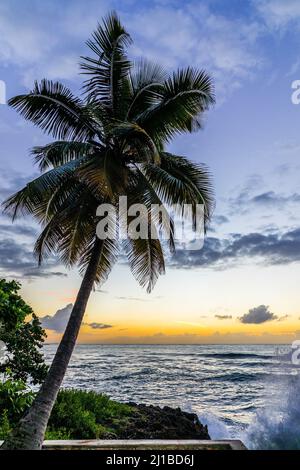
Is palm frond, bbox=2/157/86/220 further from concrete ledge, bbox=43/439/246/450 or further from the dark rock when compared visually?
the dark rock

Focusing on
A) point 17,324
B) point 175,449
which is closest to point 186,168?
point 17,324

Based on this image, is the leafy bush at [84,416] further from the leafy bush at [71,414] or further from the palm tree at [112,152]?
the palm tree at [112,152]

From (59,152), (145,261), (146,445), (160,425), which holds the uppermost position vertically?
(59,152)

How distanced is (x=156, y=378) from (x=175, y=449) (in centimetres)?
2956

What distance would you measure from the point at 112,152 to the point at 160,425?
9520mm

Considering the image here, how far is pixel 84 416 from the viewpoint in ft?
37.0

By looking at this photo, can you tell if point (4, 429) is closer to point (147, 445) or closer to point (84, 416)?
point (84, 416)

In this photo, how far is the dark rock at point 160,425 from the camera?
12.1 meters

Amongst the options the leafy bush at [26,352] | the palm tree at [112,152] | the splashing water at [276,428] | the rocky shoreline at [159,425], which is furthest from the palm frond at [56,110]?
the splashing water at [276,428]

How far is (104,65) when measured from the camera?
9883 mm

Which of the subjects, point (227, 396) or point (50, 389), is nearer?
point (50, 389)

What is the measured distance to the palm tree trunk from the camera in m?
6.73

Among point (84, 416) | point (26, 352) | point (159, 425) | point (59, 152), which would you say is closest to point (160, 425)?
Result: point (159, 425)

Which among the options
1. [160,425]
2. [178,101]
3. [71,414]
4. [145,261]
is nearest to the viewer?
[178,101]
